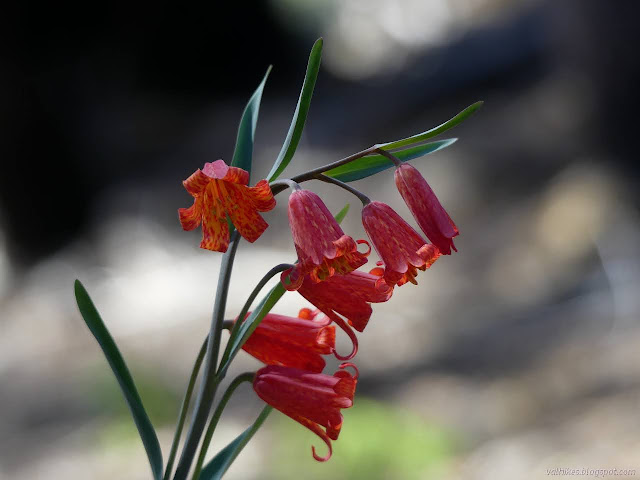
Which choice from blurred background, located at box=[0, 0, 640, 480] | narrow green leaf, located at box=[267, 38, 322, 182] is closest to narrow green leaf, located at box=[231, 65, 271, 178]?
narrow green leaf, located at box=[267, 38, 322, 182]

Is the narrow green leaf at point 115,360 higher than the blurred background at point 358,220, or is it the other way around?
the blurred background at point 358,220

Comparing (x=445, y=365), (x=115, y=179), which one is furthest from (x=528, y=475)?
(x=115, y=179)

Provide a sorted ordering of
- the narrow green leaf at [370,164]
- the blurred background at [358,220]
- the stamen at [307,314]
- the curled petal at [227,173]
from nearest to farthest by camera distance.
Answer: the curled petal at [227,173] < the narrow green leaf at [370,164] < the stamen at [307,314] < the blurred background at [358,220]

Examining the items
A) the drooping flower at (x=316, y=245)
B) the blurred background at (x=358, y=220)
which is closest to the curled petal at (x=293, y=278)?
the drooping flower at (x=316, y=245)

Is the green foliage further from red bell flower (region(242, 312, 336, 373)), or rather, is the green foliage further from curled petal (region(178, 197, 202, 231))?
curled petal (region(178, 197, 202, 231))

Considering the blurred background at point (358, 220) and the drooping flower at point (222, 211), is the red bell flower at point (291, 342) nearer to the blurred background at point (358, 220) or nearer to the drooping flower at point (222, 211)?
the drooping flower at point (222, 211)

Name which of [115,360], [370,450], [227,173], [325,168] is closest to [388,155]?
[325,168]
